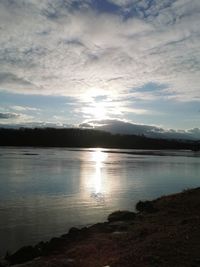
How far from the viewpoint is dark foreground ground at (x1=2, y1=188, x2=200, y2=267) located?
10.6 meters

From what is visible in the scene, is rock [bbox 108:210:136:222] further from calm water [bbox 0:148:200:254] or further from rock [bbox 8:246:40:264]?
rock [bbox 8:246:40:264]

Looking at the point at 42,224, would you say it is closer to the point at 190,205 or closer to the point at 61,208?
the point at 61,208

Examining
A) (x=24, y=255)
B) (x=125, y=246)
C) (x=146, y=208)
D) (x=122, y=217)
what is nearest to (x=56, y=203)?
(x=146, y=208)

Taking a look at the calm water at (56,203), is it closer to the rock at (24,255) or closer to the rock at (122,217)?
the rock at (122,217)

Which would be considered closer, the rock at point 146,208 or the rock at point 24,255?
the rock at point 24,255

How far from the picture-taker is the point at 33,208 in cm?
2355

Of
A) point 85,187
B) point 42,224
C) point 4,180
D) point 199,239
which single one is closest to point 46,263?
point 199,239

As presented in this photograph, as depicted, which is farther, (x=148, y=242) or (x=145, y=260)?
(x=148, y=242)

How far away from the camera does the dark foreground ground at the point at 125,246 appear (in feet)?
34.9

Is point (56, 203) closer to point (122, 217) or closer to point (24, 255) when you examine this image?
point (122, 217)

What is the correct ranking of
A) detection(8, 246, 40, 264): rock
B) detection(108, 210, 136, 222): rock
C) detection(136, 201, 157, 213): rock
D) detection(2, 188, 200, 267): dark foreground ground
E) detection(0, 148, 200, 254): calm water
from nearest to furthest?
detection(2, 188, 200, 267): dark foreground ground < detection(8, 246, 40, 264): rock < detection(0, 148, 200, 254): calm water < detection(108, 210, 136, 222): rock < detection(136, 201, 157, 213): rock

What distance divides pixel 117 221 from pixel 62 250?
19.4 feet

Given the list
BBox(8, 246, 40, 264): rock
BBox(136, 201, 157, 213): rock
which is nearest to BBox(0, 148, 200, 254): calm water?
BBox(136, 201, 157, 213): rock

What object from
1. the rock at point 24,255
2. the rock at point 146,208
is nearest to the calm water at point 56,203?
the rock at point 146,208
